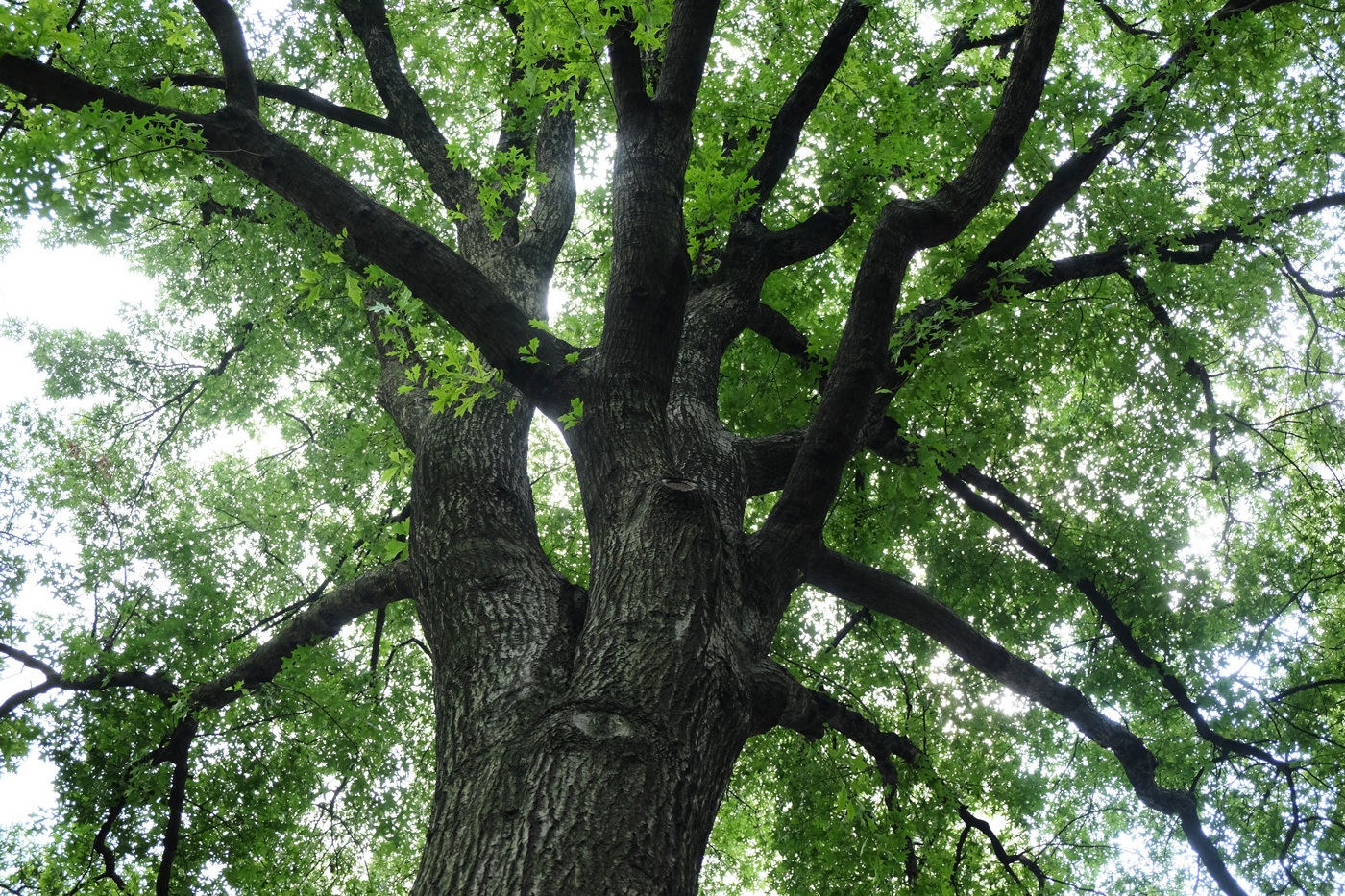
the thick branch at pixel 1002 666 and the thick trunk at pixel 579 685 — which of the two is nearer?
the thick trunk at pixel 579 685

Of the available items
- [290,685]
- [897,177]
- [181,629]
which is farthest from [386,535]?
[897,177]

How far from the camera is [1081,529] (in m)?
7.45

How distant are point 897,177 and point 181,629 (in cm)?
591

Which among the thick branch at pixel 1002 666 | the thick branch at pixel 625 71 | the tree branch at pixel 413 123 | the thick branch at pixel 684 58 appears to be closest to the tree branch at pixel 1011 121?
the thick branch at pixel 684 58

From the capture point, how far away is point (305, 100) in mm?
6258

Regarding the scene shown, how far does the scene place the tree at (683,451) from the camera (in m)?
3.39

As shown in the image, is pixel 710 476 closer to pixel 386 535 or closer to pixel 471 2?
pixel 386 535

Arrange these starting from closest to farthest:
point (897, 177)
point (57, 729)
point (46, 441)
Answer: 1. point (57, 729)
2. point (897, 177)
3. point (46, 441)

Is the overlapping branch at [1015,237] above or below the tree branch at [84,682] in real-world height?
above

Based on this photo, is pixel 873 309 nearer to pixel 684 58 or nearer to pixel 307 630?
pixel 684 58

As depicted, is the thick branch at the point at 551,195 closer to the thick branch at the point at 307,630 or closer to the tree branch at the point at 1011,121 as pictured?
the thick branch at the point at 307,630

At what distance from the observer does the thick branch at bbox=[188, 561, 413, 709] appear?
4.73 m

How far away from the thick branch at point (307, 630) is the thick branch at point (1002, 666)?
239 cm

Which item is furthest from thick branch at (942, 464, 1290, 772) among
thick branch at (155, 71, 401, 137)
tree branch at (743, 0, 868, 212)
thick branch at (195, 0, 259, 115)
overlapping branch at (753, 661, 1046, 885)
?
thick branch at (195, 0, 259, 115)
